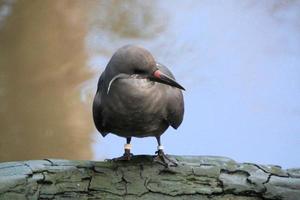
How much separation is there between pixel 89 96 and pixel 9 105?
27cm

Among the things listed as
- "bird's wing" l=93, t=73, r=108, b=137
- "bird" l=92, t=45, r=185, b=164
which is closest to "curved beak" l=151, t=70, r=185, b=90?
"bird" l=92, t=45, r=185, b=164

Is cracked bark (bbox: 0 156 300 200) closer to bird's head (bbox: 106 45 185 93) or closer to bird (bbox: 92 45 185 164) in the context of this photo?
bird (bbox: 92 45 185 164)

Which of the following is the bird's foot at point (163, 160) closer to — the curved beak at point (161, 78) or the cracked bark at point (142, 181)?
the cracked bark at point (142, 181)

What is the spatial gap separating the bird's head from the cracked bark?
182 millimetres

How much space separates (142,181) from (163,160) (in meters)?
0.06

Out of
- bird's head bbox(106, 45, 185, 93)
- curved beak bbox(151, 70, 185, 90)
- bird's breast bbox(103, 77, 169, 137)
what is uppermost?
bird's head bbox(106, 45, 185, 93)

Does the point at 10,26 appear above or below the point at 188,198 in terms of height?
Result: above

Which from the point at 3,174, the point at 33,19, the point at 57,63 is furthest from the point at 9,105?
the point at 3,174

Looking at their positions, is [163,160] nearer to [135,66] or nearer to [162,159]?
[162,159]

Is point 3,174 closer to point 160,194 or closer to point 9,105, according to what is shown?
point 160,194

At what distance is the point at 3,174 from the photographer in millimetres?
1057

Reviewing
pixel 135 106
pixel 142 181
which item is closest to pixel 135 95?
pixel 135 106

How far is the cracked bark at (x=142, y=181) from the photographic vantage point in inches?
41.6

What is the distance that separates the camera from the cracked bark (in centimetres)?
106
